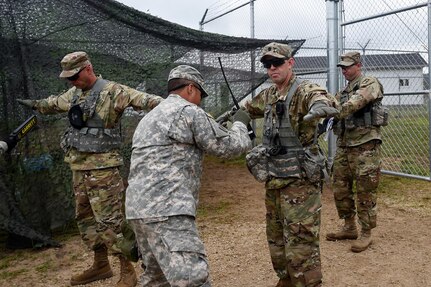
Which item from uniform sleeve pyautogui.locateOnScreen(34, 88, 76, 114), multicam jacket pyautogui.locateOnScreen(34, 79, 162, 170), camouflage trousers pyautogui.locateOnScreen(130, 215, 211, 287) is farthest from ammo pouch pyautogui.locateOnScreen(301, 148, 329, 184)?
uniform sleeve pyautogui.locateOnScreen(34, 88, 76, 114)

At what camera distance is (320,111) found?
8.20 feet

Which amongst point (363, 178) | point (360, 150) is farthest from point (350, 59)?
point (363, 178)

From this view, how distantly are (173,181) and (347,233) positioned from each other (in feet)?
8.30

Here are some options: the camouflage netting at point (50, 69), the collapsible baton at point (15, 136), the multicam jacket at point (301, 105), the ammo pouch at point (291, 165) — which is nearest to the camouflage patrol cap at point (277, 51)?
the multicam jacket at point (301, 105)

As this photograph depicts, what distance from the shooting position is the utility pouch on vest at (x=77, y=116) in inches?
134

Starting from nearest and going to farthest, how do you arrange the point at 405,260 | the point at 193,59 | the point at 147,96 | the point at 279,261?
the point at 279,261
the point at 147,96
the point at 405,260
the point at 193,59

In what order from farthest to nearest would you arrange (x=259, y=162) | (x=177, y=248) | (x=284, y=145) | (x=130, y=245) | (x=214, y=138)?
1. (x=259, y=162)
2. (x=284, y=145)
3. (x=130, y=245)
4. (x=214, y=138)
5. (x=177, y=248)

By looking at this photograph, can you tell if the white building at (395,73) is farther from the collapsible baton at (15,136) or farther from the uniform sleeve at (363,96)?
the collapsible baton at (15,136)

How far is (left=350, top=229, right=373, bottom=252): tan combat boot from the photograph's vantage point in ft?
13.2

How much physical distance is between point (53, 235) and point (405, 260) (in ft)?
10.7

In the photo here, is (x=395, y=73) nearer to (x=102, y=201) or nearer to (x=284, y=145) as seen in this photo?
(x=284, y=145)

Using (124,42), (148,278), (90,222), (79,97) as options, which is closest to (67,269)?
(90,222)

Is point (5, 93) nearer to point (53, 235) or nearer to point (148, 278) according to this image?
point (53, 235)

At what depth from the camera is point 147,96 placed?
334 centimetres
